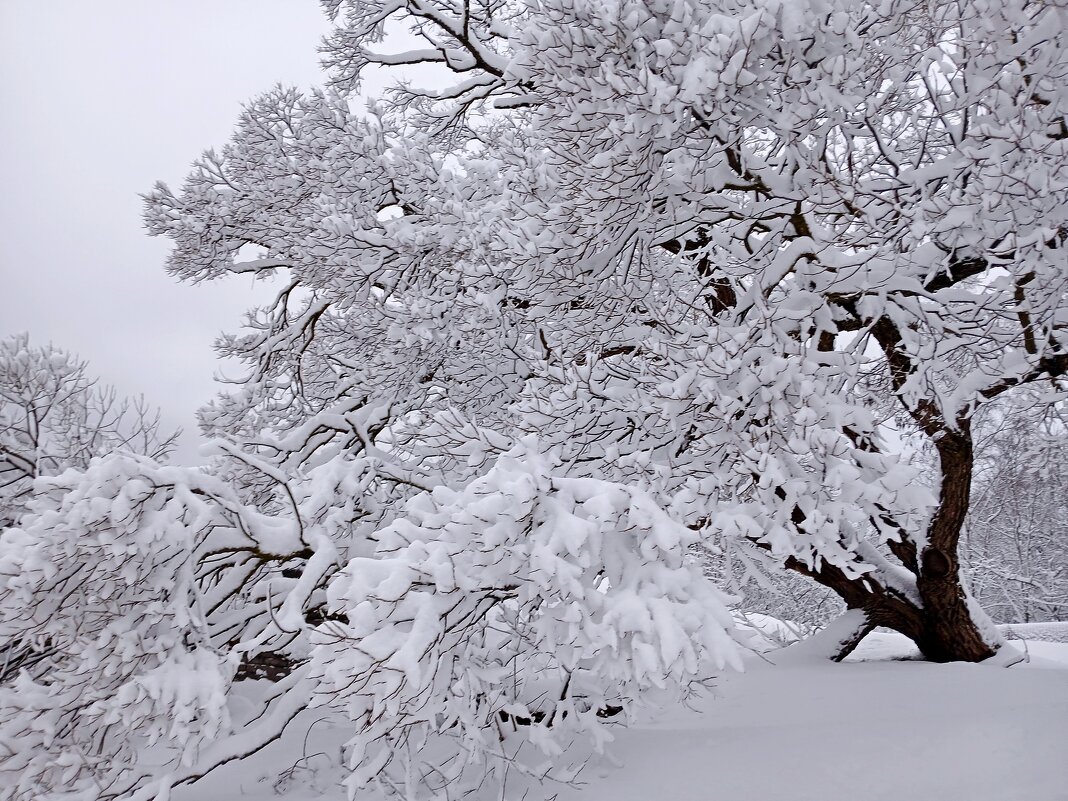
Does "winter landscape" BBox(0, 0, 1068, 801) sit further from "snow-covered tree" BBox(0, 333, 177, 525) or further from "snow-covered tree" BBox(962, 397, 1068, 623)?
"snow-covered tree" BBox(962, 397, 1068, 623)

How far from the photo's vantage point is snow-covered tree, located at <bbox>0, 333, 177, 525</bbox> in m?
5.11

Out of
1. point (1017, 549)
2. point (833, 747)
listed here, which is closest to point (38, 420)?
point (833, 747)

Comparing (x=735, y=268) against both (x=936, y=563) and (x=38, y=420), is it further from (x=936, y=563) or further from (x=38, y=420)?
(x=38, y=420)

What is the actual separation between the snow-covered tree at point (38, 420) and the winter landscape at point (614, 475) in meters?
0.03

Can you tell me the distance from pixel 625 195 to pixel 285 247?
14.3ft

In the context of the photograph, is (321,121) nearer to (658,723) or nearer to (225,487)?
(225,487)

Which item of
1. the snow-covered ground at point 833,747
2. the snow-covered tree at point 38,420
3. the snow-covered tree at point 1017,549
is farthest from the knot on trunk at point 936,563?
the snow-covered tree at point 1017,549

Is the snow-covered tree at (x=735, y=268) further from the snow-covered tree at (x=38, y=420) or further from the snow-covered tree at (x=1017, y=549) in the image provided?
the snow-covered tree at (x=1017, y=549)

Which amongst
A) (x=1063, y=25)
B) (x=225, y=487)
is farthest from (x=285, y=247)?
(x=1063, y=25)

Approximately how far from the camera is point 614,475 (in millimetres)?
4367

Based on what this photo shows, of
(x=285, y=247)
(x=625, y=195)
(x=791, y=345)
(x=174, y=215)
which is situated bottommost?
(x=791, y=345)

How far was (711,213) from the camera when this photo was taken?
4941 millimetres

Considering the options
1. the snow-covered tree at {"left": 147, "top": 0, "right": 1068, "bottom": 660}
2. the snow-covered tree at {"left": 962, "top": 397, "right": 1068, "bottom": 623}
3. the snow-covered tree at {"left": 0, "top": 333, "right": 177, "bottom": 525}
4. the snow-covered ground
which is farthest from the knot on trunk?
the snow-covered tree at {"left": 962, "top": 397, "right": 1068, "bottom": 623}

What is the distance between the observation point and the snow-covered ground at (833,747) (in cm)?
393
